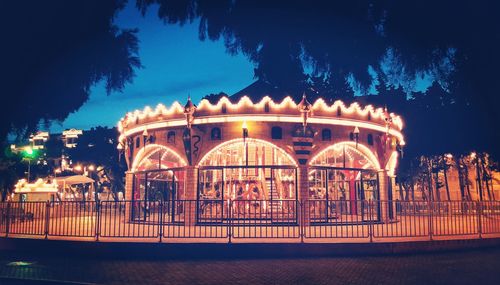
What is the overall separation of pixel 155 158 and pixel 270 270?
11264 mm

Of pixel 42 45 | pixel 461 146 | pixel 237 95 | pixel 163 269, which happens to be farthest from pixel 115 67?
pixel 461 146

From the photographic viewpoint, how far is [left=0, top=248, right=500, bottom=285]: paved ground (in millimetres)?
7782

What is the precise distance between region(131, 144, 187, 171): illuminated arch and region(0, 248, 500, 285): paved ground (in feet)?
25.0

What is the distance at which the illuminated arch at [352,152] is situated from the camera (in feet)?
54.3

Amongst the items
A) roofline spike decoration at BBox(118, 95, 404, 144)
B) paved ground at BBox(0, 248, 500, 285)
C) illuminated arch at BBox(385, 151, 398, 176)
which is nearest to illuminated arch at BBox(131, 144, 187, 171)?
roofline spike decoration at BBox(118, 95, 404, 144)

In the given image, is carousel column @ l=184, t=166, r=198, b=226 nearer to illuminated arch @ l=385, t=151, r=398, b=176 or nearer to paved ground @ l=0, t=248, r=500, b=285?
paved ground @ l=0, t=248, r=500, b=285

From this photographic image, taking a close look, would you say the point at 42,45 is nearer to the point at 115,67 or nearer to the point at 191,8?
the point at 115,67

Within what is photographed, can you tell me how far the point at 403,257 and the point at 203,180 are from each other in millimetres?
8477

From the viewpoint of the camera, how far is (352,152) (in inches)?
722

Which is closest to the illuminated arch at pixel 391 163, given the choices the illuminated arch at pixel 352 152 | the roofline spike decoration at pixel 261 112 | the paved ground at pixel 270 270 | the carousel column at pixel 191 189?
the illuminated arch at pixel 352 152

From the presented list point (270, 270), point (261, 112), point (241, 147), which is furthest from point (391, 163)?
point (270, 270)

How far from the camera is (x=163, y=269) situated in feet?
29.5

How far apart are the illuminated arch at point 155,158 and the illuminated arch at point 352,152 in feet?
20.3

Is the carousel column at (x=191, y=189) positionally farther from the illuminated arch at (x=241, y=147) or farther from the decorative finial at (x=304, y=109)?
the decorative finial at (x=304, y=109)
